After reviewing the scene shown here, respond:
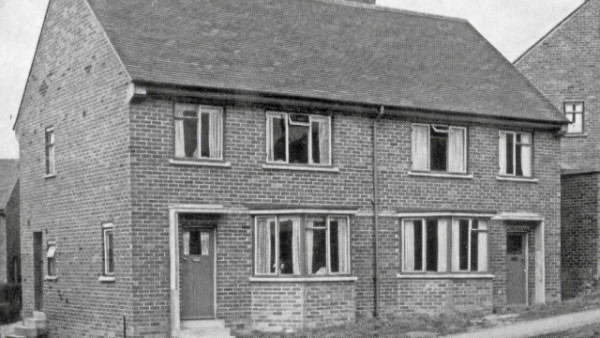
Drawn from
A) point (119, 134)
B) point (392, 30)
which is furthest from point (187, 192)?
point (392, 30)

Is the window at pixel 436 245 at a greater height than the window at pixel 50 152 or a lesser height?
lesser

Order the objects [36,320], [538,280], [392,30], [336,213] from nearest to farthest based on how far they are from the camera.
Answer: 1. [336,213]
2. [36,320]
3. [538,280]
4. [392,30]

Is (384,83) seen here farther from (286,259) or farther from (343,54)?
(286,259)

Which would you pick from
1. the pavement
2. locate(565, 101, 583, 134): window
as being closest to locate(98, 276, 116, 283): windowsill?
the pavement

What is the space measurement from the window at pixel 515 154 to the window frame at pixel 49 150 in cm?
1200

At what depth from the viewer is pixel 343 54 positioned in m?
27.1

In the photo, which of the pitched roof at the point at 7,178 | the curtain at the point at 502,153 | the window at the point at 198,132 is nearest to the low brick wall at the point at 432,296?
the curtain at the point at 502,153

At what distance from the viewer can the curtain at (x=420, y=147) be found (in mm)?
26094

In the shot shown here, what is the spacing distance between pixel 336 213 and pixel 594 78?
15463 millimetres

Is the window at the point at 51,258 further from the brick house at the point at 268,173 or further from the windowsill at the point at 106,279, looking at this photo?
the windowsill at the point at 106,279

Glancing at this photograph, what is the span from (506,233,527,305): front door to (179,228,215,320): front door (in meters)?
8.92

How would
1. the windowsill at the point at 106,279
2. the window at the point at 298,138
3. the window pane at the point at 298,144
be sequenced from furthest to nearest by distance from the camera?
the window pane at the point at 298,144 → the window at the point at 298,138 → the windowsill at the point at 106,279

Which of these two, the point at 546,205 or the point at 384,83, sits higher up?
the point at 384,83

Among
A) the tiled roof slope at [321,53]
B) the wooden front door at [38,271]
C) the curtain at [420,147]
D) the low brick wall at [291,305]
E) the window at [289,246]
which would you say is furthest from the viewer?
the wooden front door at [38,271]
